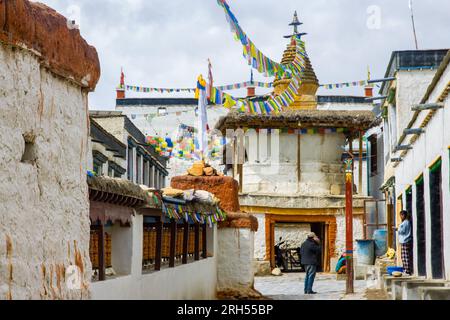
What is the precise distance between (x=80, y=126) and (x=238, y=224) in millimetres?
10048

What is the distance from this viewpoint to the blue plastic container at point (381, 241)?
22.7 m

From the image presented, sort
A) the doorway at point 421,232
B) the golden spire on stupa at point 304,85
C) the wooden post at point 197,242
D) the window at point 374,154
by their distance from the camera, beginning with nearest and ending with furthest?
the wooden post at point 197,242 < the doorway at point 421,232 < the golden spire on stupa at point 304,85 < the window at point 374,154

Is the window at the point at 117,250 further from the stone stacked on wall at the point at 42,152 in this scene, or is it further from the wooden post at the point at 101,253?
the stone stacked on wall at the point at 42,152

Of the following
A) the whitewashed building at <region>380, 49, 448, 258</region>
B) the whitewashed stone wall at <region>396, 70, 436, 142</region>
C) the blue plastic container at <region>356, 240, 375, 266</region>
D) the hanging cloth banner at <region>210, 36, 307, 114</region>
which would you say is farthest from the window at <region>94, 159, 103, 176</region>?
the whitewashed stone wall at <region>396, 70, 436, 142</region>

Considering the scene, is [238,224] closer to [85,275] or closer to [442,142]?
[442,142]

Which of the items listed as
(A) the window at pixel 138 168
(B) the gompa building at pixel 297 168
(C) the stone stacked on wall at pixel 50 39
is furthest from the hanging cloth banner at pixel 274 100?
(A) the window at pixel 138 168

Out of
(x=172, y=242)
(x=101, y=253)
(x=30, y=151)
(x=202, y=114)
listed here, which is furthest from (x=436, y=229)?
(x=30, y=151)

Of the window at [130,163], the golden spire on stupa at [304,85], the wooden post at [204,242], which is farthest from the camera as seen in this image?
the window at [130,163]

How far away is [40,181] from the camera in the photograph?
211 inches

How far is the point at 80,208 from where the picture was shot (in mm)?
6062

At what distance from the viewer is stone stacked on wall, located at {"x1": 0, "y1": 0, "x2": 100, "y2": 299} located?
4.86m

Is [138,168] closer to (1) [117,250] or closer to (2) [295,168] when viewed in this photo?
(2) [295,168]

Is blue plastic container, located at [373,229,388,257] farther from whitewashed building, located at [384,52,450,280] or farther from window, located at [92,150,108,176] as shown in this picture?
window, located at [92,150,108,176]

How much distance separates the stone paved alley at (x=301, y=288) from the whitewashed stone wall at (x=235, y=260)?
716 millimetres
